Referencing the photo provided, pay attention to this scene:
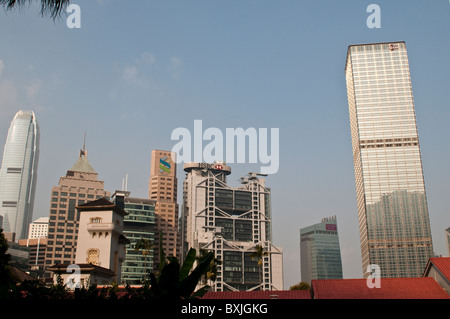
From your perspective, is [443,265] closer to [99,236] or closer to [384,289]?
[384,289]

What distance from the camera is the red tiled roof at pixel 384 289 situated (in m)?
41.5

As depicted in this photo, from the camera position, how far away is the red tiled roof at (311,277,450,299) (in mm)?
41500

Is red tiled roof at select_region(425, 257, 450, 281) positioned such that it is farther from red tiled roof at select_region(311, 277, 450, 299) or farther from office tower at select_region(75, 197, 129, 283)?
office tower at select_region(75, 197, 129, 283)

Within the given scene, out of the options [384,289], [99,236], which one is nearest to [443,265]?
[384,289]

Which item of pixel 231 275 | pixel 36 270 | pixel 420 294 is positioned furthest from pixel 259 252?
pixel 36 270

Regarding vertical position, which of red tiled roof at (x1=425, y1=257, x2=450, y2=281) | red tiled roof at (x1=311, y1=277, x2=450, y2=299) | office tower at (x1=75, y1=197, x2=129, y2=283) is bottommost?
red tiled roof at (x1=311, y1=277, x2=450, y2=299)

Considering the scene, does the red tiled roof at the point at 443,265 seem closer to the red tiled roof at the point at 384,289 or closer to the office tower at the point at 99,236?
the red tiled roof at the point at 384,289

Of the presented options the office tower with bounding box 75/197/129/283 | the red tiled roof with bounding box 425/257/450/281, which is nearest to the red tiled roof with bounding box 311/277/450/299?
the red tiled roof with bounding box 425/257/450/281

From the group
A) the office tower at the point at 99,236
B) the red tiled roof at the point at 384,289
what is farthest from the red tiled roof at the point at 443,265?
the office tower at the point at 99,236

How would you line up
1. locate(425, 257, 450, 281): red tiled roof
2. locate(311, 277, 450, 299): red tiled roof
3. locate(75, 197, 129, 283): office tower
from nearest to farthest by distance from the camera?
1. locate(311, 277, 450, 299): red tiled roof
2. locate(425, 257, 450, 281): red tiled roof
3. locate(75, 197, 129, 283): office tower
